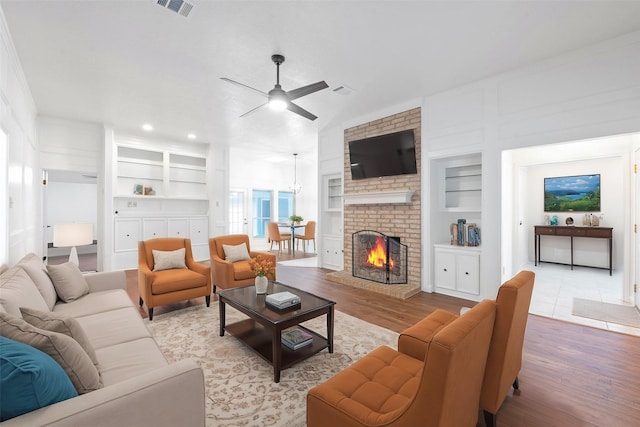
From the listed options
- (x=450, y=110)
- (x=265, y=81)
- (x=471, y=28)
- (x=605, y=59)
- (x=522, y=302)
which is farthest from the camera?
(x=450, y=110)

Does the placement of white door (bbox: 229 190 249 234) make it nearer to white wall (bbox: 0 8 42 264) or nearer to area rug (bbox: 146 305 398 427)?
white wall (bbox: 0 8 42 264)

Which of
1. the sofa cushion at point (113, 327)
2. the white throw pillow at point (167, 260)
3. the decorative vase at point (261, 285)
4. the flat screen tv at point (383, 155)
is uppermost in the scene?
the flat screen tv at point (383, 155)

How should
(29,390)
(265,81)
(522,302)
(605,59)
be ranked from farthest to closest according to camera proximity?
(265,81) → (605,59) → (522,302) → (29,390)

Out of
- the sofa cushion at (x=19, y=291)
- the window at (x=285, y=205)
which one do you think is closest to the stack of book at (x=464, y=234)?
the sofa cushion at (x=19, y=291)

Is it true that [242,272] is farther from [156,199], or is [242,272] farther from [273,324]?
[156,199]

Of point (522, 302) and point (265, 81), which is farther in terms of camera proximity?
point (265, 81)

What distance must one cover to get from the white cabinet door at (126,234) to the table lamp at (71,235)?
239 centimetres

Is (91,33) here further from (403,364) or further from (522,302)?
(522,302)

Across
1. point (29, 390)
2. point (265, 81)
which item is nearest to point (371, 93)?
point (265, 81)

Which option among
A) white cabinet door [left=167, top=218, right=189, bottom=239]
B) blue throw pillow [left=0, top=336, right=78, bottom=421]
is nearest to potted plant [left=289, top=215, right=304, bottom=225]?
white cabinet door [left=167, top=218, right=189, bottom=239]

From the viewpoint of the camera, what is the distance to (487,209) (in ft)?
12.5

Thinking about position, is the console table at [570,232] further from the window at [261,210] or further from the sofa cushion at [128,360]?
the window at [261,210]

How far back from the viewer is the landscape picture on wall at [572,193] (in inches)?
219

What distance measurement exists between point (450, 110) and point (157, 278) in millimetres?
4508
